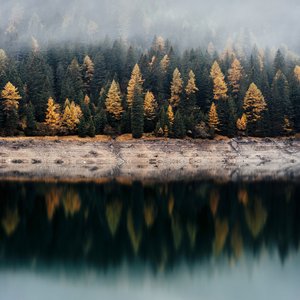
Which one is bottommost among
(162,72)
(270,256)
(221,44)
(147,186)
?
(270,256)

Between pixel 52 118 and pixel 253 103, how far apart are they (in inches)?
1763

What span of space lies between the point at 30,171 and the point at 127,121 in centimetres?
2949

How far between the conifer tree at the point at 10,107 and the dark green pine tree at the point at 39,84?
537 cm

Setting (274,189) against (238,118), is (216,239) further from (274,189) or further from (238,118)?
(238,118)

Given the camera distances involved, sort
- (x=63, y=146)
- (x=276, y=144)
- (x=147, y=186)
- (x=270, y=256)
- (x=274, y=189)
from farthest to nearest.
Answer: (x=276, y=144), (x=63, y=146), (x=147, y=186), (x=274, y=189), (x=270, y=256)

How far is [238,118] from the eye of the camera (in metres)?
94.7

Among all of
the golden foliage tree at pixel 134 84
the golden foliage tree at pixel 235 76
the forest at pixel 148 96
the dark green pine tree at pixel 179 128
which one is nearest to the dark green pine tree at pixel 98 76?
the forest at pixel 148 96

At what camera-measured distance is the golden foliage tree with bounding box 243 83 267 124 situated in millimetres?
96375

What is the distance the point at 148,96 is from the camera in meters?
95.2

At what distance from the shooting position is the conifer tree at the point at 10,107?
8406 centimetres

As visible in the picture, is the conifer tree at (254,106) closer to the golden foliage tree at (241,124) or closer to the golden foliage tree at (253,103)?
the golden foliage tree at (253,103)

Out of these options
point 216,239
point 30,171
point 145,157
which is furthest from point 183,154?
point 216,239

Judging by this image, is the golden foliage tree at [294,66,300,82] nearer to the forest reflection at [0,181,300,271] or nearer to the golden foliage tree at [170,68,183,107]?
the golden foliage tree at [170,68,183,107]

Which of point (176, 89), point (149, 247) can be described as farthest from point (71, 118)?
point (149, 247)
